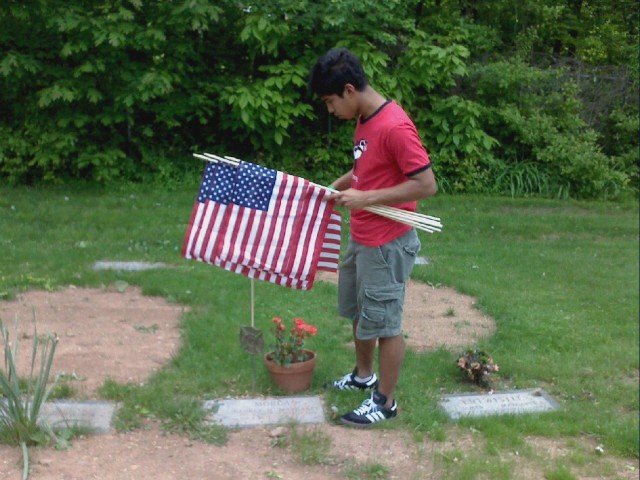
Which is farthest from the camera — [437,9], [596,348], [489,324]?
[437,9]

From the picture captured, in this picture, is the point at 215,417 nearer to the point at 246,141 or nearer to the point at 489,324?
the point at 489,324

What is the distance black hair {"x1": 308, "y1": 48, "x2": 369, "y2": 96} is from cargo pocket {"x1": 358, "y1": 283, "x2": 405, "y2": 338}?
930 mm

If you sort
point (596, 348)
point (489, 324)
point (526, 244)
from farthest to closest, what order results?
point (526, 244)
point (489, 324)
point (596, 348)

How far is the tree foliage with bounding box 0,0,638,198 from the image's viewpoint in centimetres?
993

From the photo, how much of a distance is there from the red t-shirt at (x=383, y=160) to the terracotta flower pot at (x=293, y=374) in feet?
2.60

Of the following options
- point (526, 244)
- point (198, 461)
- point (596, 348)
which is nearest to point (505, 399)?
point (596, 348)

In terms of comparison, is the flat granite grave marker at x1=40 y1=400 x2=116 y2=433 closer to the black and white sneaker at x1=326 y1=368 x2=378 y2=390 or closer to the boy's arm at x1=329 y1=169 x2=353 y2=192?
the black and white sneaker at x1=326 y1=368 x2=378 y2=390

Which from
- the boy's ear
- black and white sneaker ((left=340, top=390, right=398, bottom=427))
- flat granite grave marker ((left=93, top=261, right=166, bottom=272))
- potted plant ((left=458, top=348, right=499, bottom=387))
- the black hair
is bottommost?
flat granite grave marker ((left=93, top=261, right=166, bottom=272))

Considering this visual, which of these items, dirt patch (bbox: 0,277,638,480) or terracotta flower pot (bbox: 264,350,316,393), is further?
terracotta flower pot (bbox: 264,350,316,393)

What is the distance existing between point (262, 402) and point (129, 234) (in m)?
4.12

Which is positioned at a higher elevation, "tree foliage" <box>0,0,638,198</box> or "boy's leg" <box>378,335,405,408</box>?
"tree foliage" <box>0,0,638,198</box>

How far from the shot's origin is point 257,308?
5.79 metres

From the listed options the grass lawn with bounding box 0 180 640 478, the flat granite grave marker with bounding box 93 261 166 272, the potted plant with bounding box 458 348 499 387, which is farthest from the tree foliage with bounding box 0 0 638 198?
the potted plant with bounding box 458 348 499 387

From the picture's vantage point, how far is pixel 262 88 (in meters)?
10.4
